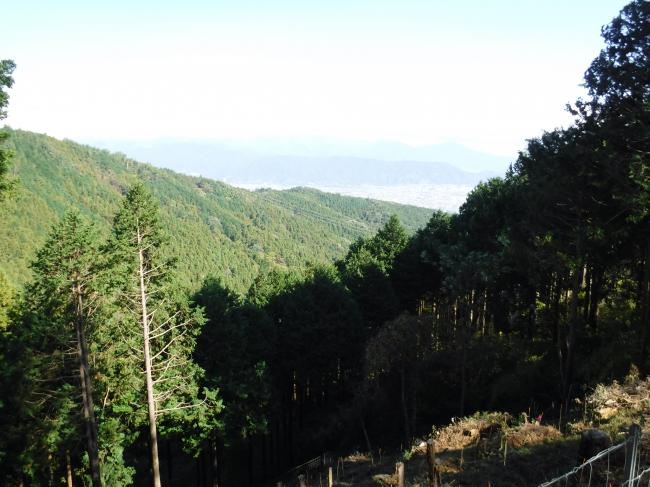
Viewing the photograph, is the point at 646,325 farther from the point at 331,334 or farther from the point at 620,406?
the point at 331,334

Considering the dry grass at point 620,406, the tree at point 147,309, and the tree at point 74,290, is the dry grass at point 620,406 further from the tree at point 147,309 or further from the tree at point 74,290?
the tree at point 74,290

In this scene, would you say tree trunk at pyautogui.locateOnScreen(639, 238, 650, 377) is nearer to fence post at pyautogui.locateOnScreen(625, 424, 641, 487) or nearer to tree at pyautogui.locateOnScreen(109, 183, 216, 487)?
fence post at pyautogui.locateOnScreen(625, 424, 641, 487)

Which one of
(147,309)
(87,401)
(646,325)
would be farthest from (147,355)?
(646,325)

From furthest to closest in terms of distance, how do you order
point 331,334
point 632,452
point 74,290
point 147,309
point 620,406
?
point 331,334, point 147,309, point 74,290, point 620,406, point 632,452

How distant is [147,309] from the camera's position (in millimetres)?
17328

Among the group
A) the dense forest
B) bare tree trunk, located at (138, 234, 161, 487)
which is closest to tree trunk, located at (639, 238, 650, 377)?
the dense forest

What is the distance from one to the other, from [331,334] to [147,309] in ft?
51.0

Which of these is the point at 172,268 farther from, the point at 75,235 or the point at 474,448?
the point at 474,448

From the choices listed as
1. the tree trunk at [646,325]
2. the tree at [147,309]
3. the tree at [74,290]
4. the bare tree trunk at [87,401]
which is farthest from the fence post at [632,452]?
the bare tree trunk at [87,401]

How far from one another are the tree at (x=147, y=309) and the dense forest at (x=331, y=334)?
0.10m

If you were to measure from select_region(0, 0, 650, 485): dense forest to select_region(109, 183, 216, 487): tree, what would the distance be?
10cm

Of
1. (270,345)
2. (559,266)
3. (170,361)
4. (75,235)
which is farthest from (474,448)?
(270,345)

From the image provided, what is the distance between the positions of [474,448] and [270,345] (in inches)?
706

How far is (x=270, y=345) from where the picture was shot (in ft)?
96.5
